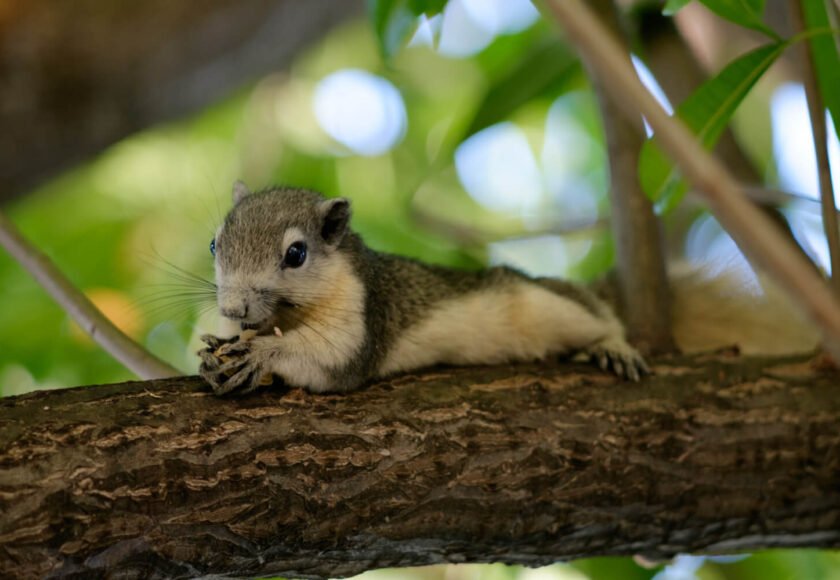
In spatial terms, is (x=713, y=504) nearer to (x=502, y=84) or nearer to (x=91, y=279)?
(x=502, y=84)

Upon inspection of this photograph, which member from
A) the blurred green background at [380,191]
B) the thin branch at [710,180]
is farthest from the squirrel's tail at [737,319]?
the thin branch at [710,180]

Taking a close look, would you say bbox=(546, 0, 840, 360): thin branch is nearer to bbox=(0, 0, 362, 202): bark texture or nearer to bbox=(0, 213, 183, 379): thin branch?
bbox=(0, 213, 183, 379): thin branch

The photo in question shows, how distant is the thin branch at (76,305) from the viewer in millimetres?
2496

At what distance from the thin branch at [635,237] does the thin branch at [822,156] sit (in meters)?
1.12

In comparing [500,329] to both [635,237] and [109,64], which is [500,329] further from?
[109,64]

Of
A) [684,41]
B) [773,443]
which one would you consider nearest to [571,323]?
[773,443]

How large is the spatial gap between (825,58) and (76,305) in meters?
1.97

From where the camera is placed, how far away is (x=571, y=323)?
9.90 ft

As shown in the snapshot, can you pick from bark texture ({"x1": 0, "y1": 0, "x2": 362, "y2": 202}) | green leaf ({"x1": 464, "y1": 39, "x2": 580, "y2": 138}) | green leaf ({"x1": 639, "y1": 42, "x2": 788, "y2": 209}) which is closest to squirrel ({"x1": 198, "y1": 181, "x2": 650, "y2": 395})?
green leaf ({"x1": 464, "y1": 39, "x2": 580, "y2": 138})

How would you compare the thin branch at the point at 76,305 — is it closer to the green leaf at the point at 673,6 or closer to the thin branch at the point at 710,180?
the green leaf at the point at 673,6

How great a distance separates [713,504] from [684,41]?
1.85 metres

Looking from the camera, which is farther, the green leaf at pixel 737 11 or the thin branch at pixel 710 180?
the green leaf at pixel 737 11

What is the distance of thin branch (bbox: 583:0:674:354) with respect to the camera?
3184 millimetres

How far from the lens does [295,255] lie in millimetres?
2676
